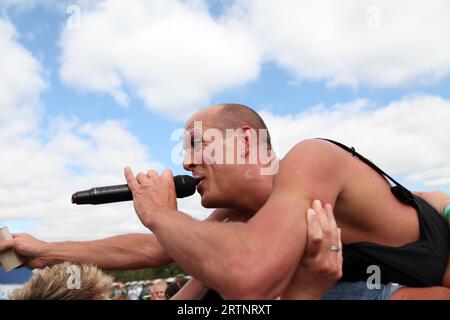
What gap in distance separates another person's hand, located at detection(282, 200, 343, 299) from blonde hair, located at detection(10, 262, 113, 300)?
0.93 metres

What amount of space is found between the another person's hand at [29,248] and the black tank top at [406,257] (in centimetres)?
187

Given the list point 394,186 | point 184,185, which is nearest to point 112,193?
point 184,185

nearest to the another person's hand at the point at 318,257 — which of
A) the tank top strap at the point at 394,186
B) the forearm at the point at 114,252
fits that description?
the tank top strap at the point at 394,186

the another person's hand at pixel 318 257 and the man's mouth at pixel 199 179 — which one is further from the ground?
the man's mouth at pixel 199 179

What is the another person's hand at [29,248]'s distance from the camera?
277cm

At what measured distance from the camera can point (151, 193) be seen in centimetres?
203

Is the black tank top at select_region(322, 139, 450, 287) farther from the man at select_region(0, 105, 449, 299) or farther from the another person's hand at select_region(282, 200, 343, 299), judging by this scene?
the another person's hand at select_region(282, 200, 343, 299)

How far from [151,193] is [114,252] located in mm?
1387

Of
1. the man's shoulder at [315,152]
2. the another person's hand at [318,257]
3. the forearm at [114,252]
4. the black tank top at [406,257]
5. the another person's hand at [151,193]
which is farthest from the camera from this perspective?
the forearm at [114,252]

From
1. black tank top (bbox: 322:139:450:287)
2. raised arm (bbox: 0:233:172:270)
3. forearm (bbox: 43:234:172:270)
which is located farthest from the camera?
forearm (bbox: 43:234:172:270)

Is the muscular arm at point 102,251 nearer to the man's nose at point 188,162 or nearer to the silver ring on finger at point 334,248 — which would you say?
the man's nose at point 188,162

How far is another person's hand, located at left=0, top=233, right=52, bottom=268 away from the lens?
109 inches

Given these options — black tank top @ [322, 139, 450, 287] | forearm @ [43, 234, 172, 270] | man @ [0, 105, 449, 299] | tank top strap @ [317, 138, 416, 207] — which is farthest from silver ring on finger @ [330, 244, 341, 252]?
forearm @ [43, 234, 172, 270]
